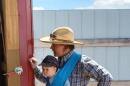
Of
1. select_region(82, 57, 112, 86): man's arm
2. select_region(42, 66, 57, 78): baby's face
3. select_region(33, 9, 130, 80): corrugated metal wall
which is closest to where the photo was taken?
select_region(42, 66, 57, 78): baby's face

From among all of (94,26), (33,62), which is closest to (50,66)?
(33,62)

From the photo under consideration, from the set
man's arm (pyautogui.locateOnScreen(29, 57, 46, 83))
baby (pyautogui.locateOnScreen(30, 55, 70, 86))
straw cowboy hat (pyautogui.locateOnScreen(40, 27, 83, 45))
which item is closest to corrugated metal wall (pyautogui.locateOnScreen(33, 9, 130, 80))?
man's arm (pyautogui.locateOnScreen(29, 57, 46, 83))

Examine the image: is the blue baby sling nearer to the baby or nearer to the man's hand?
the baby

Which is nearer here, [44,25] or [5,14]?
[5,14]

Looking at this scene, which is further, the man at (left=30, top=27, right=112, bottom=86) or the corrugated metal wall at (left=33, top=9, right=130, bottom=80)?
the corrugated metal wall at (left=33, top=9, right=130, bottom=80)

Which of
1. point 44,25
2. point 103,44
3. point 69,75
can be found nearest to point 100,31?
point 103,44

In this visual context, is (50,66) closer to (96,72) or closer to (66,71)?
(66,71)

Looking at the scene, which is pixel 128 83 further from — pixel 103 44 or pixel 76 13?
pixel 76 13

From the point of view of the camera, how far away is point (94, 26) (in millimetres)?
6410

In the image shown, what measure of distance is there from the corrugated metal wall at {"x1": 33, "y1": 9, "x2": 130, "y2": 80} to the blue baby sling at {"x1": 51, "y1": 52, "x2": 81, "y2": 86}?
154 inches

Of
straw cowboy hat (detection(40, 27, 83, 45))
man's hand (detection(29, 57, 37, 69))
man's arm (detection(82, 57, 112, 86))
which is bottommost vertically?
man's arm (detection(82, 57, 112, 86))

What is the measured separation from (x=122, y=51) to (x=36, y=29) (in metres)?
1.40

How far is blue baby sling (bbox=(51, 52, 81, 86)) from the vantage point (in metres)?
2.28

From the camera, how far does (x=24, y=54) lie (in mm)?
2195
